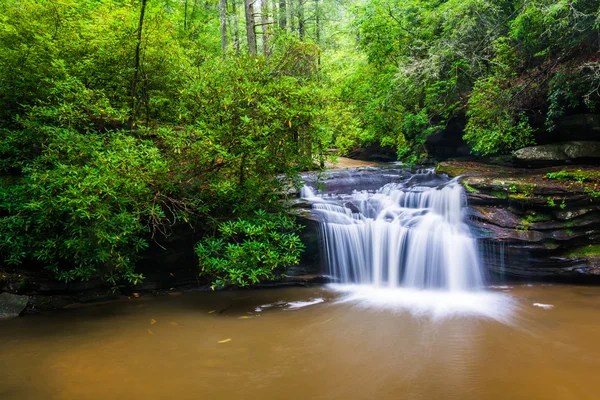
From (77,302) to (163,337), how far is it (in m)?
2.50

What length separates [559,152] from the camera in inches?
334

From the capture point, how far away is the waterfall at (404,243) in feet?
24.4

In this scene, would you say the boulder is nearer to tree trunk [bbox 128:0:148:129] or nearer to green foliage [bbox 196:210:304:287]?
green foliage [bbox 196:210:304:287]

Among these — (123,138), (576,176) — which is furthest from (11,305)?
(576,176)

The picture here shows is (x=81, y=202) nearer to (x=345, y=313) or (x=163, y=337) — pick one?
(x=163, y=337)

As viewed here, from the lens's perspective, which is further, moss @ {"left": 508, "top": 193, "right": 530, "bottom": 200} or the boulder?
moss @ {"left": 508, "top": 193, "right": 530, "bottom": 200}

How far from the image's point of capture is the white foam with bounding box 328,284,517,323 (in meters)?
5.88

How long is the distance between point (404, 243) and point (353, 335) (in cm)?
331

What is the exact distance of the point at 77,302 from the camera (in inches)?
249

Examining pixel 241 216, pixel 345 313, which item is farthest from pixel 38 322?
pixel 345 313

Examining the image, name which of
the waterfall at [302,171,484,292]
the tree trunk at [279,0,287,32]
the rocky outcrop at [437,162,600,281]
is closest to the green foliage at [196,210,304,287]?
the waterfall at [302,171,484,292]

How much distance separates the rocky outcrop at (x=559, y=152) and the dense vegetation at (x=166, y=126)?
1.06 ft

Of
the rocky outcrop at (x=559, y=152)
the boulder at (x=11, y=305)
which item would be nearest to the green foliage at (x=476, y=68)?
the rocky outcrop at (x=559, y=152)

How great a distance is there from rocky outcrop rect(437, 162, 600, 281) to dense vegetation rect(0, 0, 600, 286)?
185 centimetres
